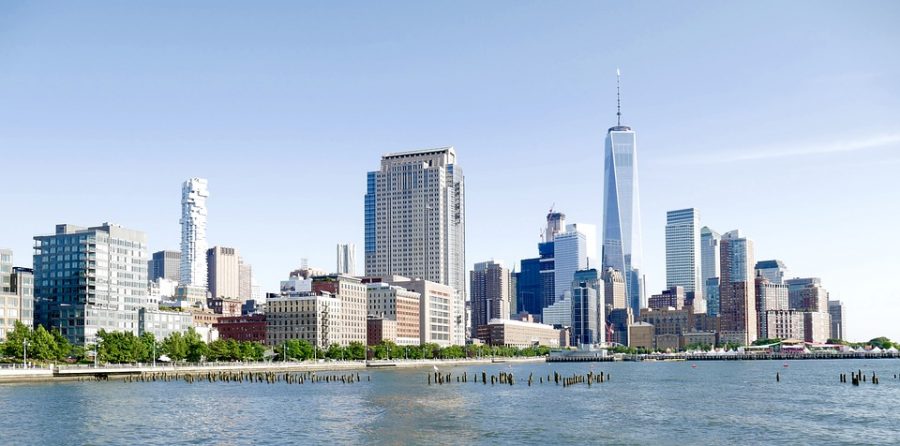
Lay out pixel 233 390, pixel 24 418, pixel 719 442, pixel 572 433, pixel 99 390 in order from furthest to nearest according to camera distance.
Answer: pixel 233 390 < pixel 99 390 < pixel 24 418 < pixel 572 433 < pixel 719 442

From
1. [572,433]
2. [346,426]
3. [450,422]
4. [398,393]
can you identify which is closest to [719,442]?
[572,433]

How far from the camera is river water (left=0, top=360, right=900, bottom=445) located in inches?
4087

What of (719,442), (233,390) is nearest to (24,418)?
(233,390)

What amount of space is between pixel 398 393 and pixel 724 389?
203 feet

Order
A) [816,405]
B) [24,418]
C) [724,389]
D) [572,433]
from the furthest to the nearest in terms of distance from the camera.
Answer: [724,389], [816,405], [24,418], [572,433]

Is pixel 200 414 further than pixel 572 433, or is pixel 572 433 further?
pixel 200 414

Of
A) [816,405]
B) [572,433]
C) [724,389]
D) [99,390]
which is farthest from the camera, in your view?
[724,389]

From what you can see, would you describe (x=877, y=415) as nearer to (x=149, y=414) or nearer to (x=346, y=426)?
(x=346, y=426)

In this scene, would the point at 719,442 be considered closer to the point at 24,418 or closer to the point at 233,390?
the point at 24,418

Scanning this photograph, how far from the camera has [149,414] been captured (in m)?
124

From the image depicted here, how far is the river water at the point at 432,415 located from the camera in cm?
10381

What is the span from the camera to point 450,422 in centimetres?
11794

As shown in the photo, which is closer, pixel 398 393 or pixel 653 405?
pixel 653 405

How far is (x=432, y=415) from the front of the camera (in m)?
126
